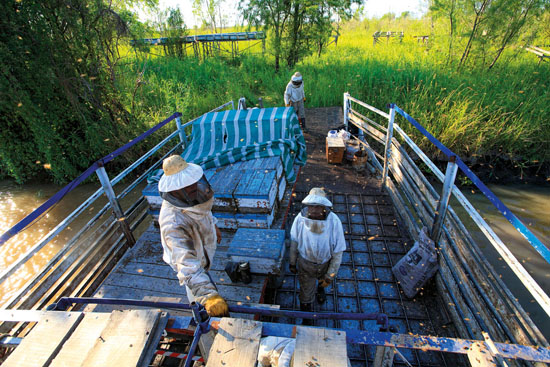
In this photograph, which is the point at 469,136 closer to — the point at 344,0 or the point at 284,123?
the point at 284,123

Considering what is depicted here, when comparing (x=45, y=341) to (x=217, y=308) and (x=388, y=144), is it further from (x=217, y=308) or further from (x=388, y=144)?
(x=388, y=144)

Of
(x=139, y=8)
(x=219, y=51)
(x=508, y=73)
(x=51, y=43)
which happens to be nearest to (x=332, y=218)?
(x=51, y=43)

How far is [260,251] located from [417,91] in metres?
9.67

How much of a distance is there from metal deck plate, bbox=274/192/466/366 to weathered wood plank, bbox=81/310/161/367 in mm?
2458

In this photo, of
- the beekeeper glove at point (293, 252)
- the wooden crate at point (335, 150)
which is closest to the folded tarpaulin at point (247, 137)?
the wooden crate at point (335, 150)

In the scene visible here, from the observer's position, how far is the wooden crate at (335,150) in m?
7.38

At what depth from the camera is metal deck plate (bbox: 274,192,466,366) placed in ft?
10.8

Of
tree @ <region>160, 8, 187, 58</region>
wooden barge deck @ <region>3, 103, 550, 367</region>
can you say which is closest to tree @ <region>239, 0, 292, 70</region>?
tree @ <region>160, 8, 187, 58</region>

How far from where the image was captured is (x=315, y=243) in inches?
123

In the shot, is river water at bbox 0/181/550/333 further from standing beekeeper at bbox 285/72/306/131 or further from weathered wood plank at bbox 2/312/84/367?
standing beekeeper at bbox 285/72/306/131

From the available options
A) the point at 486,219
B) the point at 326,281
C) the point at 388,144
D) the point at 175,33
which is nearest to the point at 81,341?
the point at 326,281

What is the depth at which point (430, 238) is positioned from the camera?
3824mm

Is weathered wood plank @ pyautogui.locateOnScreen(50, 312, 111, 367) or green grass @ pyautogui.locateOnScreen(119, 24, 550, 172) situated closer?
weathered wood plank @ pyautogui.locateOnScreen(50, 312, 111, 367)

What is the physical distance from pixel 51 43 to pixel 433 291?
419 inches
